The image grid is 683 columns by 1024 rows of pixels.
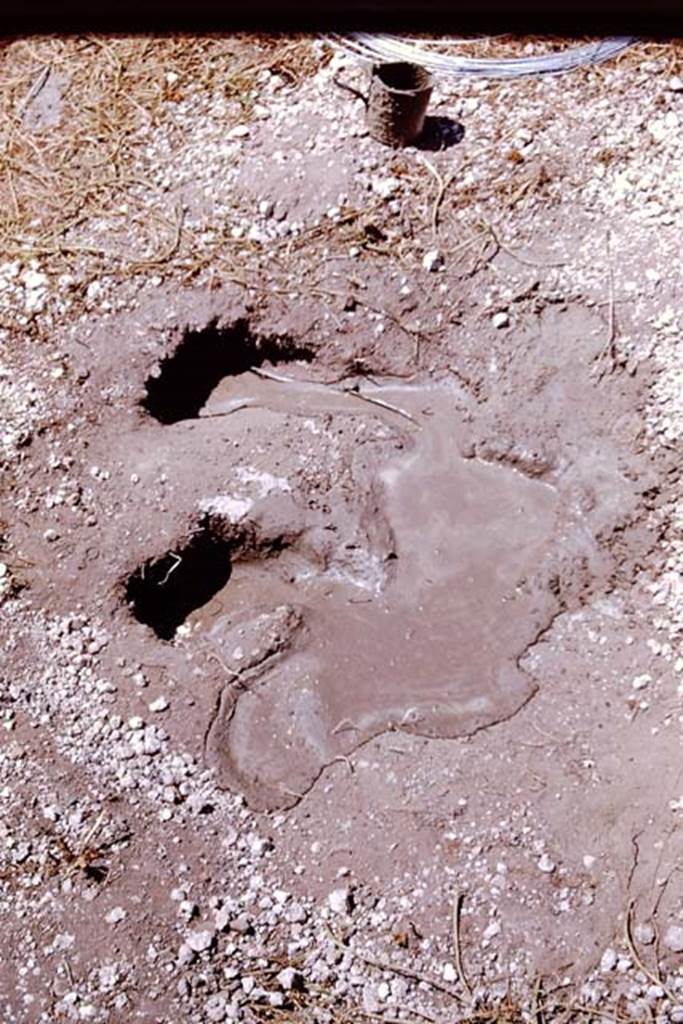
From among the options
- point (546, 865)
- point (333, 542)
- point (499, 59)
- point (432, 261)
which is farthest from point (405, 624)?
point (499, 59)

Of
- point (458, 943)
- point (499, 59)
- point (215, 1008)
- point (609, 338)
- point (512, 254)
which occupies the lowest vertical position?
point (215, 1008)

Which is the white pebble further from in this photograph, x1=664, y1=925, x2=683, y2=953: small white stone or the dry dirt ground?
x1=664, y1=925, x2=683, y2=953: small white stone

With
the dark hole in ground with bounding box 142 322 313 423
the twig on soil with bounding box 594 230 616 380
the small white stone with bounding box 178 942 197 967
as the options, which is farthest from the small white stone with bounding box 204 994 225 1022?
the twig on soil with bounding box 594 230 616 380

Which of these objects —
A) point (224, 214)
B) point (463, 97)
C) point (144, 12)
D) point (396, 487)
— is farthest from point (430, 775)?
point (144, 12)

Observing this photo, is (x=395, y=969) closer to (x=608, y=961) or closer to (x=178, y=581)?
(x=608, y=961)

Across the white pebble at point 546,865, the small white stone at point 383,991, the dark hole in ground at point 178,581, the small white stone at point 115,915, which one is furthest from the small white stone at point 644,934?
the dark hole in ground at point 178,581
